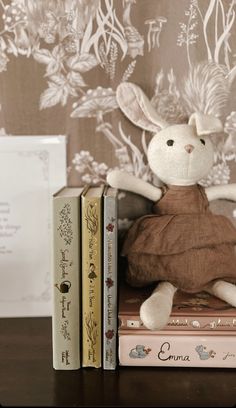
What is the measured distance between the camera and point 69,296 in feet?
2.10

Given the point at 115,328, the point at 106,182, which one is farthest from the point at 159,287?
the point at 106,182

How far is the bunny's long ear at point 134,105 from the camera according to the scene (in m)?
0.76

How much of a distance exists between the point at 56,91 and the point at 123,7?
16 cm

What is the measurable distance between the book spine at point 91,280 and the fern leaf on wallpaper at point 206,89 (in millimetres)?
275

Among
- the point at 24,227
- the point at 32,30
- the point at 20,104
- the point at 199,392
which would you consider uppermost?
the point at 32,30

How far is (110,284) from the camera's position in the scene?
2.10ft

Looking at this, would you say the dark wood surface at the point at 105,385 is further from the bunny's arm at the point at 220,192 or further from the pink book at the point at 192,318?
the bunny's arm at the point at 220,192

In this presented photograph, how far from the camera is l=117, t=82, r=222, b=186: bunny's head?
69 centimetres

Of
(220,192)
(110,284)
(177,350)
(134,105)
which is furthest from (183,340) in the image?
(134,105)

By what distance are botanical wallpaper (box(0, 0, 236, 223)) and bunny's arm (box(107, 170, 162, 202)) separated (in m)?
0.06

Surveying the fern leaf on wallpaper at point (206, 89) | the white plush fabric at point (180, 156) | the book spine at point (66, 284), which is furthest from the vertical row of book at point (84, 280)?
the fern leaf on wallpaper at point (206, 89)

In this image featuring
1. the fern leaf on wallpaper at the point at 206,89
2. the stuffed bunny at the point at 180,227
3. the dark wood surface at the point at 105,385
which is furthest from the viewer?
the fern leaf on wallpaper at the point at 206,89

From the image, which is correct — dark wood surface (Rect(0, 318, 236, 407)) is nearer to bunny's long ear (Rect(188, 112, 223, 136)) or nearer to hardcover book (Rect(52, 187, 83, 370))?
hardcover book (Rect(52, 187, 83, 370))

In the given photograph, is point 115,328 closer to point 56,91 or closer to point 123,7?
point 56,91
